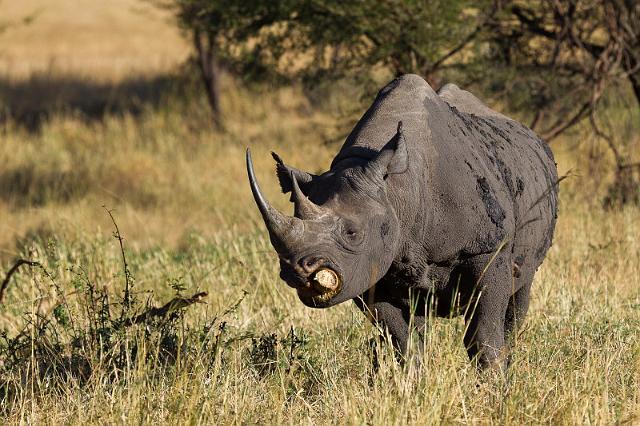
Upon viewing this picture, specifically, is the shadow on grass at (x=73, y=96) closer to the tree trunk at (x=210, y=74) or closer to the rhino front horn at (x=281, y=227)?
the tree trunk at (x=210, y=74)

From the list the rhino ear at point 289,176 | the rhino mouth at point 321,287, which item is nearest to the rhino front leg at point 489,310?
→ the rhino ear at point 289,176

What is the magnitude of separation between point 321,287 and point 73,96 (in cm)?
1748

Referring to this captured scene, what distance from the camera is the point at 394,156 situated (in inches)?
195

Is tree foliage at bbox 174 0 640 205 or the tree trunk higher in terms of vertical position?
tree foliage at bbox 174 0 640 205

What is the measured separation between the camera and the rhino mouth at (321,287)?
445 cm

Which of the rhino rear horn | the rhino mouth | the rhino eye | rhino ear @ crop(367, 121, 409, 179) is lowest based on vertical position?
the rhino mouth

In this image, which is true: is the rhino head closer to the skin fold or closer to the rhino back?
the skin fold

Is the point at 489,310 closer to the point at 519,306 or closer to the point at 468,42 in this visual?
the point at 519,306

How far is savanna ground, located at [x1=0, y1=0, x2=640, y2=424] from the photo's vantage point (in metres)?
5.04

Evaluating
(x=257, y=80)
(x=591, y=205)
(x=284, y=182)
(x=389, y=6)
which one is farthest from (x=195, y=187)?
(x=284, y=182)

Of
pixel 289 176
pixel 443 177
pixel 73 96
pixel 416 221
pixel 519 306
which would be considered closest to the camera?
pixel 289 176

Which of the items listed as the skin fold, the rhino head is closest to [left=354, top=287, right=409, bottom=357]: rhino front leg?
the skin fold

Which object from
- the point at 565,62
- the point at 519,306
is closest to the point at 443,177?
the point at 519,306

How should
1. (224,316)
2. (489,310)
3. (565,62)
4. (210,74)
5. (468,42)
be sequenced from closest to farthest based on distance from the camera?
(489,310), (224,316), (468,42), (565,62), (210,74)
